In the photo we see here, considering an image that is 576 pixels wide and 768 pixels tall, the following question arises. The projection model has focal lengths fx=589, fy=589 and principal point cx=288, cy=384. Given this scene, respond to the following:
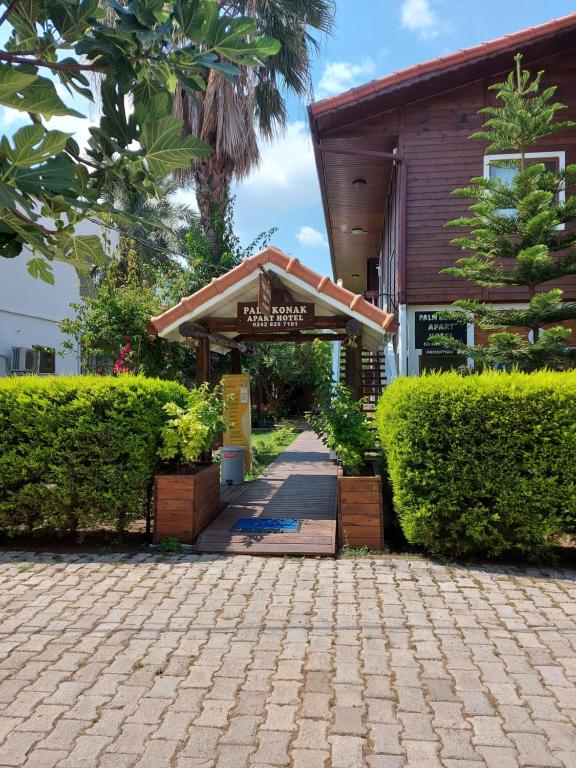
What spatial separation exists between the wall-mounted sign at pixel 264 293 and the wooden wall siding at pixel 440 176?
180 inches

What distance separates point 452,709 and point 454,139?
10.4 metres

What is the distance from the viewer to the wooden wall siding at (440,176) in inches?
429

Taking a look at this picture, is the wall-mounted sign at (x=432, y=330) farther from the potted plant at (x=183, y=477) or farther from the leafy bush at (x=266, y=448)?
the potted plant at (x=183, y=477)

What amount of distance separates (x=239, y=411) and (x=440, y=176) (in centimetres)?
575

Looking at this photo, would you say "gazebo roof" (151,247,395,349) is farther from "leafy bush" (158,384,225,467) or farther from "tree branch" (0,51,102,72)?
"tree branch" (0,51,102,72)

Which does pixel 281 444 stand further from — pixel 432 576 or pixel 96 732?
pixel 96 732

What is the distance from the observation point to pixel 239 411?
1073 centimetres

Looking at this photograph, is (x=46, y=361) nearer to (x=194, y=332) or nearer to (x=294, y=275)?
(x=194, y=332)

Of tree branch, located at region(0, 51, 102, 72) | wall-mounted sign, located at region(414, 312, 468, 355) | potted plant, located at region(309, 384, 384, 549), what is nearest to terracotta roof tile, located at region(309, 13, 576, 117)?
wall-mounted sign, located at region(414, 312, 468, 355)

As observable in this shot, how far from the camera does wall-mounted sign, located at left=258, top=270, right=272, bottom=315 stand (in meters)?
7.14

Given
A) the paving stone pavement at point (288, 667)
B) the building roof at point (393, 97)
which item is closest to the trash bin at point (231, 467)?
the paving stone pavement at point (288, 667)

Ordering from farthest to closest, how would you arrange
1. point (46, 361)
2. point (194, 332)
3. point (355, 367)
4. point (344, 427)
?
point (46, 361), point (194, 332), point (355, 367), point (344, 427)

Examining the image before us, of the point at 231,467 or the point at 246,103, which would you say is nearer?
the point at 231,467

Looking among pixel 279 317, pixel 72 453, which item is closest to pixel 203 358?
pixel 279 317
